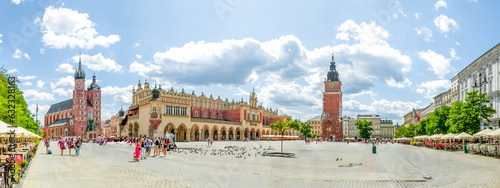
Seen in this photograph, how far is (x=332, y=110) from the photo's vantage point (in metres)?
113

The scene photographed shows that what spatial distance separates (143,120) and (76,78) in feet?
258

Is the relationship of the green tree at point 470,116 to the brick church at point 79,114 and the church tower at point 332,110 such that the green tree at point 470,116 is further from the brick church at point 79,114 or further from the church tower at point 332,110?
the brick church at point 79,114

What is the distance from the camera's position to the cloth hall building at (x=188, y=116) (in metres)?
62.3

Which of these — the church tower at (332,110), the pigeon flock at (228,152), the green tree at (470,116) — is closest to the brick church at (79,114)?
the church tower at (332,110)

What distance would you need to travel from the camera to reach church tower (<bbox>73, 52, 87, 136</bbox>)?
400ft

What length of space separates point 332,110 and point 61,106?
101m

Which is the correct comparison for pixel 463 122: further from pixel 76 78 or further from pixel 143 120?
pixel 76 78

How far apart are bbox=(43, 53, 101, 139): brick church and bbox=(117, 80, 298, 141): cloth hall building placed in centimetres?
5111

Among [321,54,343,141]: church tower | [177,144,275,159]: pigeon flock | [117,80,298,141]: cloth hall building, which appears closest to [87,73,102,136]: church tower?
[117,80,298,141]: cloth hall building

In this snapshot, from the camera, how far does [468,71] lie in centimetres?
5759

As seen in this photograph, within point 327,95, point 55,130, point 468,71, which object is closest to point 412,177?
point 468,71

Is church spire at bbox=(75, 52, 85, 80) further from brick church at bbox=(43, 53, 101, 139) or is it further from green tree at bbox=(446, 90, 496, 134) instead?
green tree at bbox=(446, 90, 496, 134)

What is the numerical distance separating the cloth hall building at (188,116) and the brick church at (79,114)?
51107 mm

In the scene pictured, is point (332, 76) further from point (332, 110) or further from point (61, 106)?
point (61, 106)
